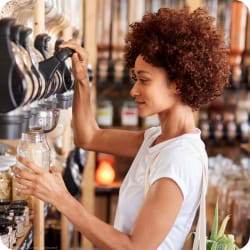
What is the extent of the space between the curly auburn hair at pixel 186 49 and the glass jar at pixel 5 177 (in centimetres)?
57

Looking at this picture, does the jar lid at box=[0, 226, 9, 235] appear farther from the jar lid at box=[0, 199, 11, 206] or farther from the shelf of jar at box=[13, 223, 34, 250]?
the jar lid at box=[0, 199, 11, 206]

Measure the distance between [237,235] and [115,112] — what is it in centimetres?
190

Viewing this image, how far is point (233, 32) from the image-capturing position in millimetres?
4359

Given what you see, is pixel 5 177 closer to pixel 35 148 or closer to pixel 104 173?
pixel 35 148

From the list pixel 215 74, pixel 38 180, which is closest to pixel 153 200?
pixel 38 180

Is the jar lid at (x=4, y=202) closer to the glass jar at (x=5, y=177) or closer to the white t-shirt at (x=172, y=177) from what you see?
the glass jar at (x=5, y=177)

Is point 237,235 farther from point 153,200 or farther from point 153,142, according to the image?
point 153,200

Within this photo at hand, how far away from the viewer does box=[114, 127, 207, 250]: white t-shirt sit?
5.08 ft

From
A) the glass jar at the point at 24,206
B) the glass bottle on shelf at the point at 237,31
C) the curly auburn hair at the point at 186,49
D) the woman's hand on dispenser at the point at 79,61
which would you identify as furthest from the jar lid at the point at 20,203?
the glass bottle on shelf at the point at 237,31

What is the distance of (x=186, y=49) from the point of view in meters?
1.62

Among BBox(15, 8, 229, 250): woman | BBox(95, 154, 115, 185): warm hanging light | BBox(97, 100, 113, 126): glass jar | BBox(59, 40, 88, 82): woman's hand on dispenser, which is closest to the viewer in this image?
BBox(15, 8, 229, 250): woman

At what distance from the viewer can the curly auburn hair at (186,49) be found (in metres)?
1.61

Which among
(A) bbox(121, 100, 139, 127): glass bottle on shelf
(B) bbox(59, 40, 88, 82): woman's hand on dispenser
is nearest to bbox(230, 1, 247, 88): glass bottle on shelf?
(A) bbox(121, 100, 139, 127): glass bottle on shelf

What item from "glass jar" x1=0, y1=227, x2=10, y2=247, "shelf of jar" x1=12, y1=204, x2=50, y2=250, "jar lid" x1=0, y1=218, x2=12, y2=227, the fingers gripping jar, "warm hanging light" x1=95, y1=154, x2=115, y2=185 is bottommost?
"warm hanging light" x1=95, y1=154, x2=115, y2=185
